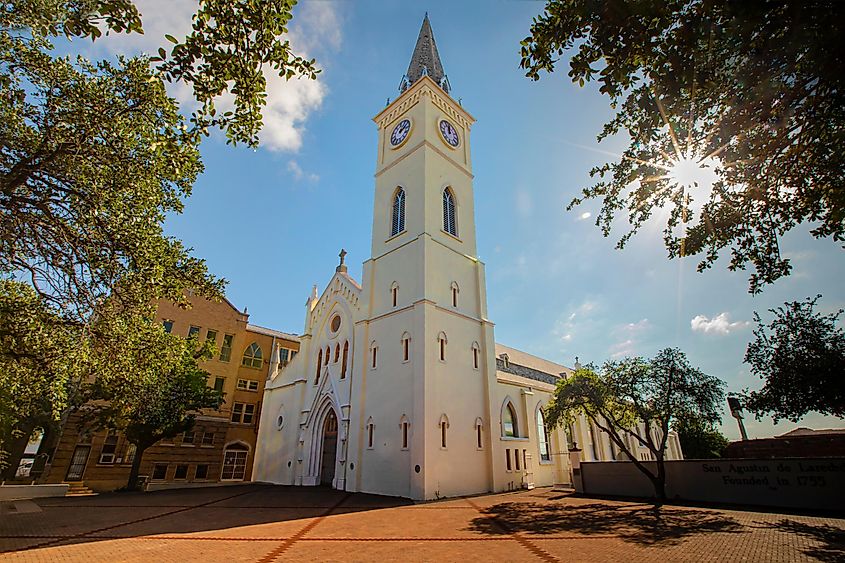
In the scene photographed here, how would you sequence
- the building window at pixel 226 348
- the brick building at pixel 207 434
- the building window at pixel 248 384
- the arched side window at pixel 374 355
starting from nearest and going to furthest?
the arched side window at pixel 374 355, the brick building at pixel 207 434, the building window at pixel 226 348, the building window at pixel 248 384

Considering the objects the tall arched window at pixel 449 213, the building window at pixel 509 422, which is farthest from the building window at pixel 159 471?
the tall arched window at pixel 449 213

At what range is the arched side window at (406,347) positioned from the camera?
20.6 metres

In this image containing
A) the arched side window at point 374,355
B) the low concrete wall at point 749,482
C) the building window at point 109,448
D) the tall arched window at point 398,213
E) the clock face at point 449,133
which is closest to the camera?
the low concrete wall at point 749,482

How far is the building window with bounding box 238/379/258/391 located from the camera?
32656mm

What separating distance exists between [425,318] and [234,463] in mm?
21715

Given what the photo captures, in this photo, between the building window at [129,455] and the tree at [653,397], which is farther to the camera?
the building window at [129,455]

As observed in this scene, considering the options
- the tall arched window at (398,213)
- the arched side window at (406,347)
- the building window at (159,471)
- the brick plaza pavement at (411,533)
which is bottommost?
the brick plaza pavement at (411,533)

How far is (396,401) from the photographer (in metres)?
20.0

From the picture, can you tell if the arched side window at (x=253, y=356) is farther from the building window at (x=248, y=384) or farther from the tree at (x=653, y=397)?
the tree at (x=653, y=397)

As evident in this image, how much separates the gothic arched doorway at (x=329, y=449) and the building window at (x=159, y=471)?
12115 mm

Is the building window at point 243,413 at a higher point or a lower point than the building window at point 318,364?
lower

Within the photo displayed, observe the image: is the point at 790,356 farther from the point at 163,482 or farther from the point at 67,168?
the point at 163,482

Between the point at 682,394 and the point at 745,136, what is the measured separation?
13330mm

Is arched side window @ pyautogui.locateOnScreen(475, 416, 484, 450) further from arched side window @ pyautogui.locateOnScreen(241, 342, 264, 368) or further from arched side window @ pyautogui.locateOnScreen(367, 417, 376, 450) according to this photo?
arched side window @ pyautogui.locateOnScreen(241, 342, 264, 368)
